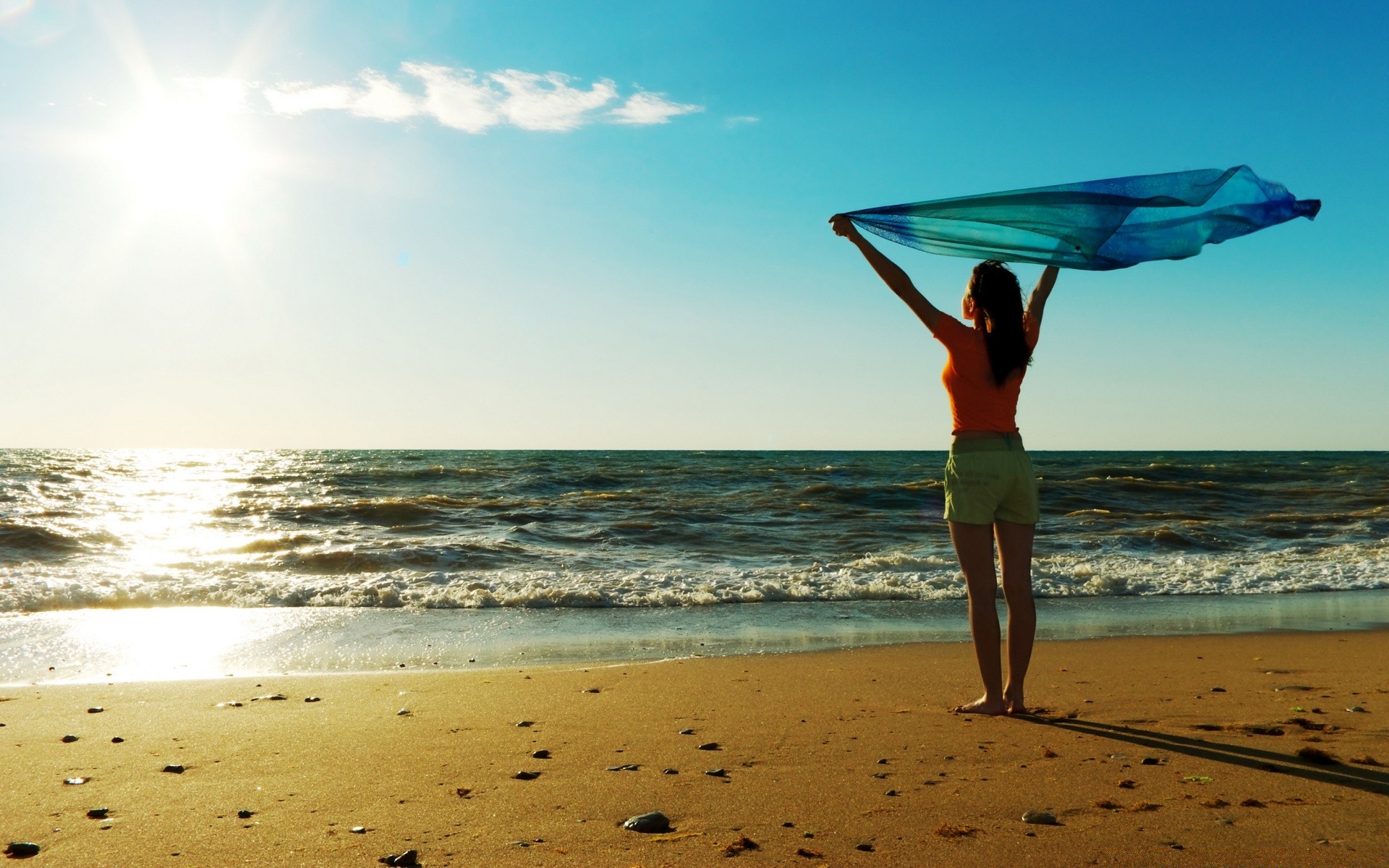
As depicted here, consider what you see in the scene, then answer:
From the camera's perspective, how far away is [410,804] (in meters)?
3.02

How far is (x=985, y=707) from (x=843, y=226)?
2.30 metres

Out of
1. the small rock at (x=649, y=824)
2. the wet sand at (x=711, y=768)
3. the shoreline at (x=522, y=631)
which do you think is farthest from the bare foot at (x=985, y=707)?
the shoreline at (x=522, y=631)

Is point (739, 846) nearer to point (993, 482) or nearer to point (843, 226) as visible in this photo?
point (993, 482)

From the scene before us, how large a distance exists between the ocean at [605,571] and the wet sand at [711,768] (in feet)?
5.57

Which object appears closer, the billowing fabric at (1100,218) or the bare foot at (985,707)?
the bare foot at (985,707)

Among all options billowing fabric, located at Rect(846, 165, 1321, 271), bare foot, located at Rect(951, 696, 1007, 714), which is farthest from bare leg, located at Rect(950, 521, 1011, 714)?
billowing fabric, located at Rect(846, 165, 1321, 271)

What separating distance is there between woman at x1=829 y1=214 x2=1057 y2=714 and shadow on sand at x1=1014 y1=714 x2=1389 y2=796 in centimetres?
44

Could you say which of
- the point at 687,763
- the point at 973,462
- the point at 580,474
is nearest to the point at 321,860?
the point at 687,763

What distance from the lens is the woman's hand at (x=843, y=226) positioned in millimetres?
4148

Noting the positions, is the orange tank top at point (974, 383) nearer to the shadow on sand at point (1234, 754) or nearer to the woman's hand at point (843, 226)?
the woman's hand at point (843, 226)

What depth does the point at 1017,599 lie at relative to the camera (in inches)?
162

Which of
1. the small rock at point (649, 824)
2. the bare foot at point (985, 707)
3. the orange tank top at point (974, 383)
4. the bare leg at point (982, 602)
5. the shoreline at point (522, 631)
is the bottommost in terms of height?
the shoreline at point (522, 631)

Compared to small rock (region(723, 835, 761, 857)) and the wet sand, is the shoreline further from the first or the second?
small rock (region(723, 835, 761, 857))

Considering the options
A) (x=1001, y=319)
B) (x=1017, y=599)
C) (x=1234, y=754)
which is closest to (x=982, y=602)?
(x=1017, y=599)
